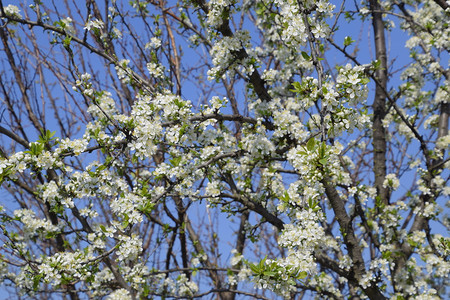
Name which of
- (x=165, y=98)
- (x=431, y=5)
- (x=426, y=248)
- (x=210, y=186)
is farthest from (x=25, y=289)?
(x=431, y=5)

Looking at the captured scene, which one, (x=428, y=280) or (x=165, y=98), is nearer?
(x=165, y=98)

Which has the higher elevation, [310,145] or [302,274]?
[310,145]

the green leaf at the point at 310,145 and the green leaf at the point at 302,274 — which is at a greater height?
the green leaf at the point at 310,145

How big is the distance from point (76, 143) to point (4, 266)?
2.57 m

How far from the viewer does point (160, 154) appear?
5641 mm

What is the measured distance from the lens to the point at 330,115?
279cm

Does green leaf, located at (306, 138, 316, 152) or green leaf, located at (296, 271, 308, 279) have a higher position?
green leaf, located at (306, 138, 316, 152)

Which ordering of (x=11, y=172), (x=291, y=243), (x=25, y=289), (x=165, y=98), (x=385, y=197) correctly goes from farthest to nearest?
1. (x=385, y=197)
2. (x=25, y=289)
3. (x=165, y=98)
4. (x=11, y=172)
5. (x=291, y=243)

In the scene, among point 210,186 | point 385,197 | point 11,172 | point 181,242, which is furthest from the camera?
point 181,242

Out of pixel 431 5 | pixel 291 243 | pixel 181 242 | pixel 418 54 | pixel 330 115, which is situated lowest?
pixel 291 243

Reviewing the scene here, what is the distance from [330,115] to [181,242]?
3346 millimetres

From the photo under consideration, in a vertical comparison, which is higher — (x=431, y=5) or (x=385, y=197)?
(x=431, y=5)

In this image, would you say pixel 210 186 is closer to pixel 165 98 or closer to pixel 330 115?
pixel 165 98

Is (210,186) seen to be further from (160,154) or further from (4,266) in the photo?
(4,266)
